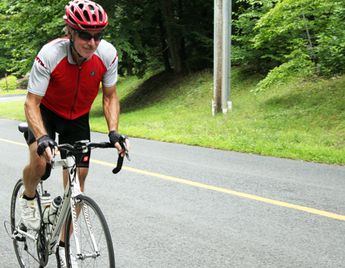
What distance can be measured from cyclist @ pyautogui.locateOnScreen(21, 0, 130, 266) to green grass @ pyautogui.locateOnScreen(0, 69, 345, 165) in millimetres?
5311

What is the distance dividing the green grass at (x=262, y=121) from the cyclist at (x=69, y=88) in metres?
5.31

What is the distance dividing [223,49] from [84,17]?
9697 mm

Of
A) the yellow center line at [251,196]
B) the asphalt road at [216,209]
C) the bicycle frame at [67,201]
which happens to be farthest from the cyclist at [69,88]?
the yellow center line at [251,196]

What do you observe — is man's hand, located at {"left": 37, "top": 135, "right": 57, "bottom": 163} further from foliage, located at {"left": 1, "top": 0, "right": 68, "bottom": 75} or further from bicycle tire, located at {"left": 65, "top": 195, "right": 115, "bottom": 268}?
foliage, located at {"left": 1, "top": 0, "right": 68, "bottom": 75}

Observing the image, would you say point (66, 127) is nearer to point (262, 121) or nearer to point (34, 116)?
point (34, 116)

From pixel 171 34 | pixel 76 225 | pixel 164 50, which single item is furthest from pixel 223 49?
pixel 76 225

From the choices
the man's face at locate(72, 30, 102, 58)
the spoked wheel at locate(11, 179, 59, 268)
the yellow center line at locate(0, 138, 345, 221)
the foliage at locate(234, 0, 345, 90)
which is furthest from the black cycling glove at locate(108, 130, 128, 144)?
the foliage at locate(234, 0, 345, 90)

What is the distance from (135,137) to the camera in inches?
427

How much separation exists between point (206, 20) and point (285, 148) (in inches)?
477

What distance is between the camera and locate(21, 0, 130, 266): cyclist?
102 inches

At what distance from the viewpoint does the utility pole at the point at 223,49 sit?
38.4ft

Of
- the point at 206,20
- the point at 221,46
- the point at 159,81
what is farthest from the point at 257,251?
the point at 159,81

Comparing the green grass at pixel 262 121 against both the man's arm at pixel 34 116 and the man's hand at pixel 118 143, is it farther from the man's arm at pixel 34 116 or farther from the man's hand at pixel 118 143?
the man's arm at pixel 34 116

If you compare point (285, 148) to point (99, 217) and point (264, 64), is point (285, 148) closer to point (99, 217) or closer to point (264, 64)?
point (99, 217)
